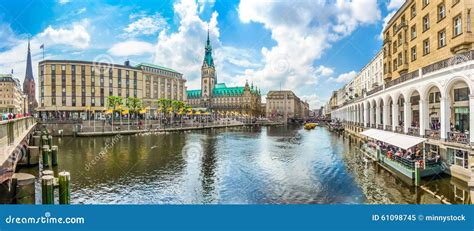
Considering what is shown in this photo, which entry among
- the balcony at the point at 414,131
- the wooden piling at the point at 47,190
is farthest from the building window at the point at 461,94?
the wooden piling at the point at 47,190

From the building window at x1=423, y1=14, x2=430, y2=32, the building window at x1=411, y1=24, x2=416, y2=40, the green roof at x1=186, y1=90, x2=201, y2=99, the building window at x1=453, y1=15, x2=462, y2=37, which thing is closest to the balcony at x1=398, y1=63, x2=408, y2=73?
the building window at x1=411, y1=24, x2=416, y2=40

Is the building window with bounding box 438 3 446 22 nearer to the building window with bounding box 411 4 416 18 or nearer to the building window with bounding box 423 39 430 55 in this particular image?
the building window with bounding box 423 39 430 55

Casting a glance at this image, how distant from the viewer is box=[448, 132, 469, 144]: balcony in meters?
13.8

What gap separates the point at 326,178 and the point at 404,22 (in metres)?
19.1

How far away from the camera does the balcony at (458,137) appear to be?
1379 cm

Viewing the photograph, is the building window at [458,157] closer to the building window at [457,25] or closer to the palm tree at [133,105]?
the building window at [457,25]

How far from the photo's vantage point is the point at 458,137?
47.0ft

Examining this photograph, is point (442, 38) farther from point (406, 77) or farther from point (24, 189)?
point (24, 189)

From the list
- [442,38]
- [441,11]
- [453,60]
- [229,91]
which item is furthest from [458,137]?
[229,91]

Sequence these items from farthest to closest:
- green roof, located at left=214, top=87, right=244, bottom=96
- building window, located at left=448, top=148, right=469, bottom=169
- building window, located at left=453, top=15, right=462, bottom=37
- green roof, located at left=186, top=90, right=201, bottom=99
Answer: green roof, located at left=186, top=90, right=201, bottom=99, green roof, located at left=214, top=87, right=244, bottom=96, building window, located at left=453, top=15, right=462, bottom=37, building window, located at left=448, top=148, right=469, bottom=169

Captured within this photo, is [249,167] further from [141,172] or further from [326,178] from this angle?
[141,172]

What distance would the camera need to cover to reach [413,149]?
60.7 ft

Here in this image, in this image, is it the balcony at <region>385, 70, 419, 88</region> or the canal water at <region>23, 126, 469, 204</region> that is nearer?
the canal water at <region>23, 126, 469, 204</region>

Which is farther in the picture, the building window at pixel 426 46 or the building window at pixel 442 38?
the building window at pixel 426 46
